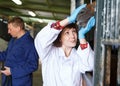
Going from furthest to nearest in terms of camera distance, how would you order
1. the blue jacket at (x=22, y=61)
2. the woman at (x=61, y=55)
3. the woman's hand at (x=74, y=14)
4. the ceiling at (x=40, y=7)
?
the ceiling at (x=40, y=7) → the blue jacket at (x=22, y=61) → the woman at (x=61, y=55) → the woman's hand at (x=74, y=14)

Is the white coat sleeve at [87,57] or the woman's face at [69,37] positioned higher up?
the woman's face at [69,37]

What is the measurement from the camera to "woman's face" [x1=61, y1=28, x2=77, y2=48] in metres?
1.81

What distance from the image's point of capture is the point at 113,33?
3.45 feet

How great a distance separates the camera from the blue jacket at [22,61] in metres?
2.96

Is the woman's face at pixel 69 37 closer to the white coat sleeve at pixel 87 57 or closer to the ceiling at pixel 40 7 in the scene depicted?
the white coat sleeve at pixel 87 57

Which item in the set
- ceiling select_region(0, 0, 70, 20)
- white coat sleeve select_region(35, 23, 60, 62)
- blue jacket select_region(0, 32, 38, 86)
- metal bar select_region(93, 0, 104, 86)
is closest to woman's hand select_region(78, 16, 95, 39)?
white coat sleeve select_region(35, 23, 60, 62)

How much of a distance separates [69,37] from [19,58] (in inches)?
51.7

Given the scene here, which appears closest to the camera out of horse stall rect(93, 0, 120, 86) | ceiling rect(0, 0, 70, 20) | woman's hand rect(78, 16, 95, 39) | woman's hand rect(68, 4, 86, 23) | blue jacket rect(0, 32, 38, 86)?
horse stall rect(93, 0, 120, 86)

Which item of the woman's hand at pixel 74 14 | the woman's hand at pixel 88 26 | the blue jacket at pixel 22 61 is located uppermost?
the woman's hand at pixel 74 14

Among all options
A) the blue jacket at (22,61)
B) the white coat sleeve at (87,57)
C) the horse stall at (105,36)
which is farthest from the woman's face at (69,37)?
the blue jacket at (22,61)

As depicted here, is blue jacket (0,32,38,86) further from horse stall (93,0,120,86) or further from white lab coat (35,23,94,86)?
horse stall (93,0,120,86)

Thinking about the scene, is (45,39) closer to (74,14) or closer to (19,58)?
(74,14)

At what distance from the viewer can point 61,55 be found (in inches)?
73.5

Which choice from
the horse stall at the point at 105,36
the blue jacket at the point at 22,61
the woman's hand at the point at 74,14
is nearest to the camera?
the horse stall at the point at 105,36
